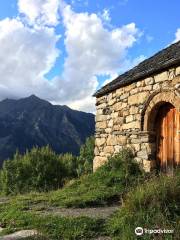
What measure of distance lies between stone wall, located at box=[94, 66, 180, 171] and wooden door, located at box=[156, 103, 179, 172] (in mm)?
194

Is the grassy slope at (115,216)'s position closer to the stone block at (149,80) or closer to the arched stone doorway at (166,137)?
the arched stone doorway at (166,137)

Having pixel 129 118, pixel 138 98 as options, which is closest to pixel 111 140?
pixel 129 118

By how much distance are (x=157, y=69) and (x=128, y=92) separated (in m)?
1.65

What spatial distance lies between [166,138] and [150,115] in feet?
2.51

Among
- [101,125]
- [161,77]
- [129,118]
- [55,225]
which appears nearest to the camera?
[55,225]

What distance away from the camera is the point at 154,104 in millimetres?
11086

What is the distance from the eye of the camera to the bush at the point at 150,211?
6137 mm

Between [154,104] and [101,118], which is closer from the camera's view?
[154,104]

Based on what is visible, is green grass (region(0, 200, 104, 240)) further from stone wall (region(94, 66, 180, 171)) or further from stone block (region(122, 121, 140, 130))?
stone block (region(122, 121, 140, 130))

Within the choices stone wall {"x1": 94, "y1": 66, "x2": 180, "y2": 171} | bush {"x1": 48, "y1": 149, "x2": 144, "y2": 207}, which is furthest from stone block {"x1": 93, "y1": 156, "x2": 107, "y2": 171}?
bush {"x1": 48, "y1": 149, "x2": 144, "y2": 207}

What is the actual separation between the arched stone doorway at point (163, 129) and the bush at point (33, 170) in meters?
18.8

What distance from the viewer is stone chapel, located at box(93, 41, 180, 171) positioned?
35.0 ft

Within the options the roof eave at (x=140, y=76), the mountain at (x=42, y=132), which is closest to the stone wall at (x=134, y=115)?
the roof eave at (x=140, y=76)

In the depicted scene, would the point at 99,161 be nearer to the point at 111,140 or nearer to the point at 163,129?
the point at 111,140
